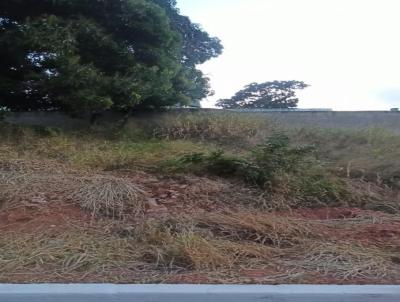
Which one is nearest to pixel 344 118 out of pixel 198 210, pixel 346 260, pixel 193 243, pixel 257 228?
pixel 198 210

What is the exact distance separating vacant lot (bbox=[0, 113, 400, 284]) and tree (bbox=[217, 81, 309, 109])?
21.8m

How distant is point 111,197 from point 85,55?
463 centimetres

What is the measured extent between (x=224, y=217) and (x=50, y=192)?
2094 millimetres

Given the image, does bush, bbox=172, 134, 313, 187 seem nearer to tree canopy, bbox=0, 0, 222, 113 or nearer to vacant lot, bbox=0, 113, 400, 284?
vacant lot, bbox=0, 113, 400, 284

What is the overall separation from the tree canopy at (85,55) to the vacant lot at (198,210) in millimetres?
942

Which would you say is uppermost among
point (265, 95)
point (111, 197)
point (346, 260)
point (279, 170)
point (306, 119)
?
point (265, 95)

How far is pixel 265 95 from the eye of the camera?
3200 centimetres

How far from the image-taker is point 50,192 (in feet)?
18.5

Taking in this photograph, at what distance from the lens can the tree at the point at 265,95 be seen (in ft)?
101

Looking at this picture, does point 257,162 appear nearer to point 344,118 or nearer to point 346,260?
point 346,260

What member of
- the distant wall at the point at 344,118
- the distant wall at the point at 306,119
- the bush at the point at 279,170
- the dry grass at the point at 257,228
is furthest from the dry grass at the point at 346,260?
the distant wall at the point at 344,118

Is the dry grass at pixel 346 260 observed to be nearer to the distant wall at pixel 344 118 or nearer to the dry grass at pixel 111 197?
the dry grass at pixel 111 197

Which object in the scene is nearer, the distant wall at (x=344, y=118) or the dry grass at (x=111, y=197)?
the dry grass at (x=111, y=197)

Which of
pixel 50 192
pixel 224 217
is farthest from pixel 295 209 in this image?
pixel 50 192
